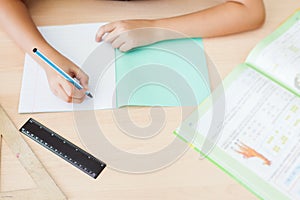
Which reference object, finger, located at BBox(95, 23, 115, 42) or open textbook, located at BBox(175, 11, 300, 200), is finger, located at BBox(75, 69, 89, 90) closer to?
finger, located at BBox(95, 23, 115, 42)

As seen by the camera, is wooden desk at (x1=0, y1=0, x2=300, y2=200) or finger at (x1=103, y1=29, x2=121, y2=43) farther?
finger at (x1=103, y1=29, x2=121, y2=43)

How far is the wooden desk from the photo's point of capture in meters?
0.57

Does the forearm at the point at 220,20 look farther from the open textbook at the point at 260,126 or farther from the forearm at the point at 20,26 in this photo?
the forearm at the point at 20,26

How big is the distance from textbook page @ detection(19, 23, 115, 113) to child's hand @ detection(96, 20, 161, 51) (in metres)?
0.02

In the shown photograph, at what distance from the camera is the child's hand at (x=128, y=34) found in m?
0.74

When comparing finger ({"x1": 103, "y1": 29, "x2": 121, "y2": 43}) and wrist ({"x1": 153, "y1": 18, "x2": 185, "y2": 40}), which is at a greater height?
wrist ({"x1": 153, "y1": 18, "x2": 185, "y2": 40})

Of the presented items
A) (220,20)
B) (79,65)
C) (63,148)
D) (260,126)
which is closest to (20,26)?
(79,65)

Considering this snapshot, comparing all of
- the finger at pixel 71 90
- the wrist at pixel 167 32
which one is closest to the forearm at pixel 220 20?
the wrist at pixel 167 32

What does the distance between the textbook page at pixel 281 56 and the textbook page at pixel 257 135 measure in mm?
18

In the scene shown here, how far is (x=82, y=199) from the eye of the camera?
569mm

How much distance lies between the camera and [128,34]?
74 centimetres

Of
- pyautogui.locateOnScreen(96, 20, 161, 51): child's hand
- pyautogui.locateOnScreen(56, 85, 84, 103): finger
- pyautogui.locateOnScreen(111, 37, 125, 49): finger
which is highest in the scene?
pyautogui.locateOnScreen(96, 20, 161, 51): child's hand

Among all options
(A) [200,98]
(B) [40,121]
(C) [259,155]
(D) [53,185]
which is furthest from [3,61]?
(C) [259,155]

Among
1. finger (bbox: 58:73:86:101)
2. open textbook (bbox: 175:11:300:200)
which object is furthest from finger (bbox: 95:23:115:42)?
open textbook (bbox: 175:11:300:200)
